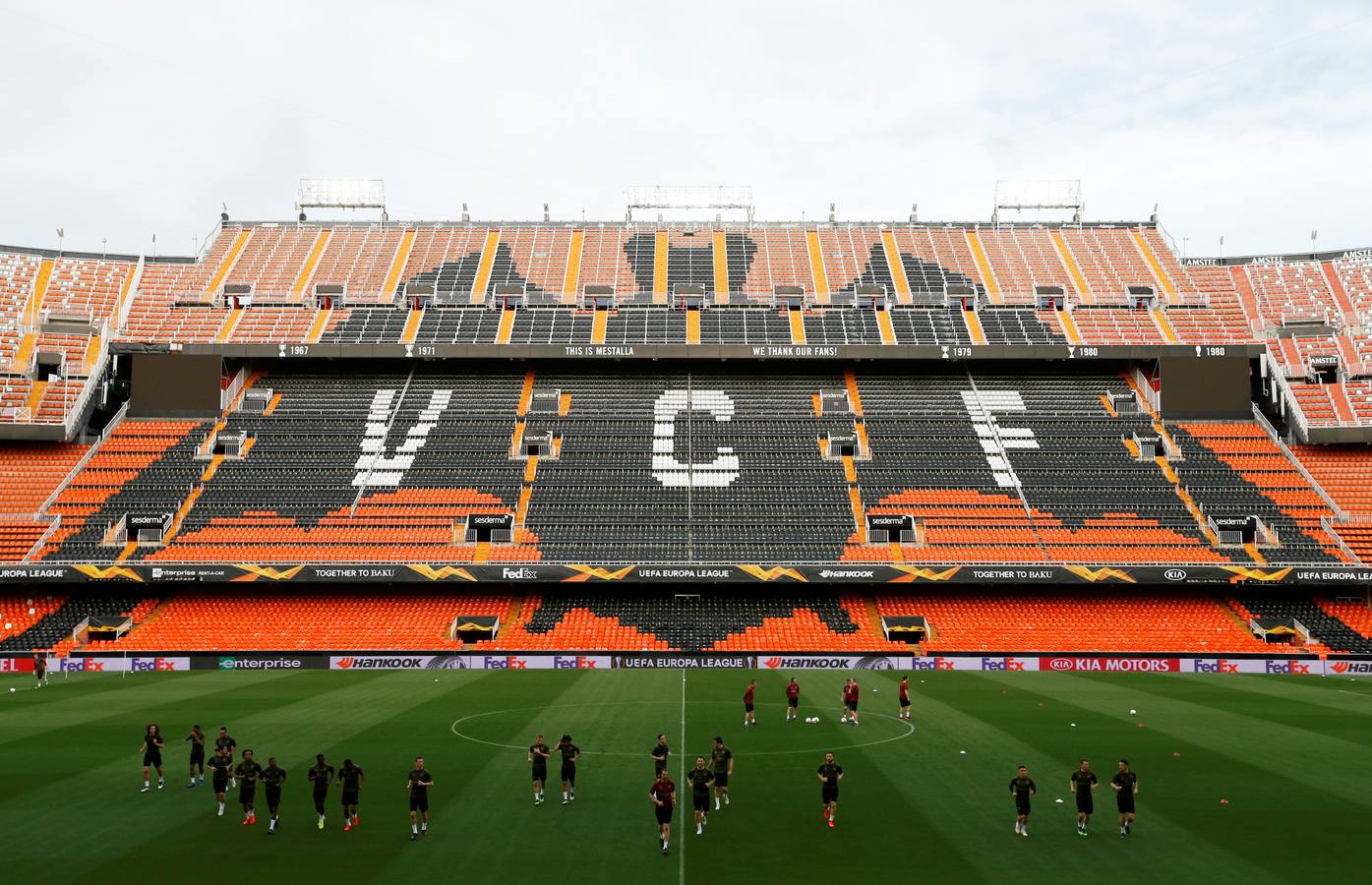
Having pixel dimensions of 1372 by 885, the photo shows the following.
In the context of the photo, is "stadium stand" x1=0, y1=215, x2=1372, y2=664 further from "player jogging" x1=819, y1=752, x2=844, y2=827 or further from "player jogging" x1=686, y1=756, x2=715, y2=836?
"player jogging" x1=686, y1=756, x2=715, y2=836

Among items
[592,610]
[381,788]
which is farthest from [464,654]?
[381,788]

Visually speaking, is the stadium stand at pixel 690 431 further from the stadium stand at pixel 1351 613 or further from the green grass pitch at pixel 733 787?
the green grass pitch at pixel 733 787

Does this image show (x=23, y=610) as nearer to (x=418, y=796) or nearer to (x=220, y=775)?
(x=220, y=775)

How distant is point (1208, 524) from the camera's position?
161 ft

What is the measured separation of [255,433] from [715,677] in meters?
33.1

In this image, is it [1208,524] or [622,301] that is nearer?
[1208,524]

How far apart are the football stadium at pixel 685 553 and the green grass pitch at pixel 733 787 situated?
0.16 m

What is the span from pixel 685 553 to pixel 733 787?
2771cm

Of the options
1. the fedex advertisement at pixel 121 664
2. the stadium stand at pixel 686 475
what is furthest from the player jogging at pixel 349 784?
the stadium stand at pixel 686 475

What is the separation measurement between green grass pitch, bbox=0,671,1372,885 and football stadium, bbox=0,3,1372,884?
0.16m

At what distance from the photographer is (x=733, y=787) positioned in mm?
20078

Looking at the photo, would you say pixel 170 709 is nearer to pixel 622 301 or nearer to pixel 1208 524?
pixel 622 301

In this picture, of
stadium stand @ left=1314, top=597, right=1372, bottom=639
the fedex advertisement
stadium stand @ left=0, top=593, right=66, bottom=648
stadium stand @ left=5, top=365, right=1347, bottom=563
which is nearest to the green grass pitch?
the fedex advertisement

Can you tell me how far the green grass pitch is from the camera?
1506 centimetres
